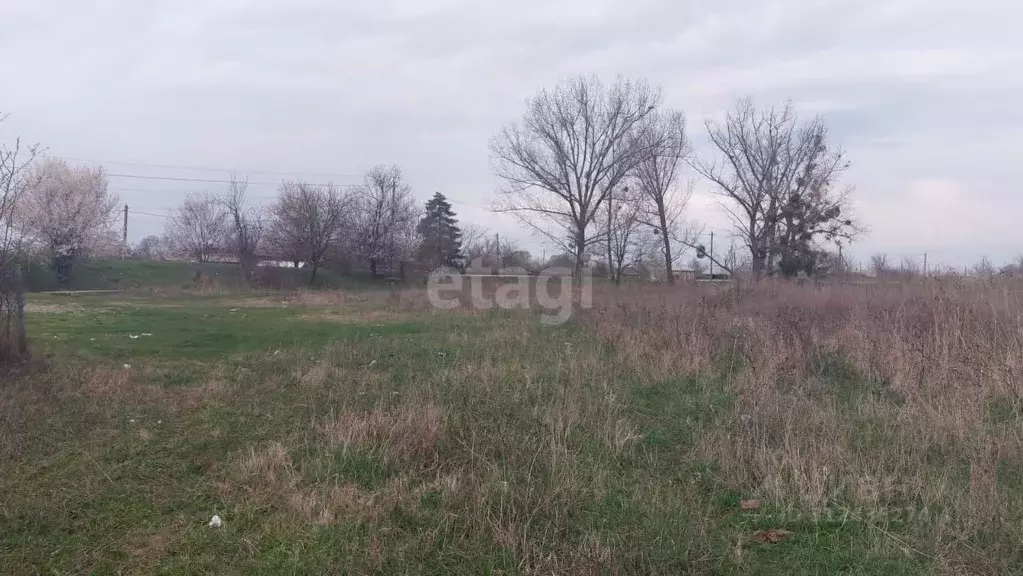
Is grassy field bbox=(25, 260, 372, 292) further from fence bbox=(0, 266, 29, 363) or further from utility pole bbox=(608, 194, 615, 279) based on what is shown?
fence bbox=(0, 266, 29, 363)

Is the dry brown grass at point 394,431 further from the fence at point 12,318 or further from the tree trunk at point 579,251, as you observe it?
the tree trunk at point 579,251

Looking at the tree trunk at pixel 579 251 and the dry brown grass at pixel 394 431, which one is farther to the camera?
the tree trunk at pixel 579 251

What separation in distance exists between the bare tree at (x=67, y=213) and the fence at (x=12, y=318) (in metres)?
28.5

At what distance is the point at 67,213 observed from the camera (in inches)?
1283

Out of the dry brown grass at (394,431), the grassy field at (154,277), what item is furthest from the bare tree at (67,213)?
the dry brown grass at (394,431)

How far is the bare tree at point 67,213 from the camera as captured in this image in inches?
1217

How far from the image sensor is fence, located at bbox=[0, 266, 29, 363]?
6852 millimetres

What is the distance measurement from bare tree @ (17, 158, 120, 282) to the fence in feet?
A: 93.5

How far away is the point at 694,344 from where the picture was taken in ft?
24.9

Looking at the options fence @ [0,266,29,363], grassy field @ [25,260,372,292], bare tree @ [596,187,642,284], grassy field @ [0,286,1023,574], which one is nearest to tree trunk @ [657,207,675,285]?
bare tree @ [596,187,642,284]

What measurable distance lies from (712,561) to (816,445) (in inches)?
65.3

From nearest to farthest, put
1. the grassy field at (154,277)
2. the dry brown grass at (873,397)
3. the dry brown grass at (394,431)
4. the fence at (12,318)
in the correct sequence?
1. the dry brown grass at (873,397)
2. the dry brown grass at (394,431)
3. the fence at (12,318)
4. the grassy field at (154,277)

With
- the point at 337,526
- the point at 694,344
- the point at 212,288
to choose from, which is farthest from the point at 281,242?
the point at 337,526

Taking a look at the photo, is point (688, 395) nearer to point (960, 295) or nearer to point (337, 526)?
point (337, 526)
